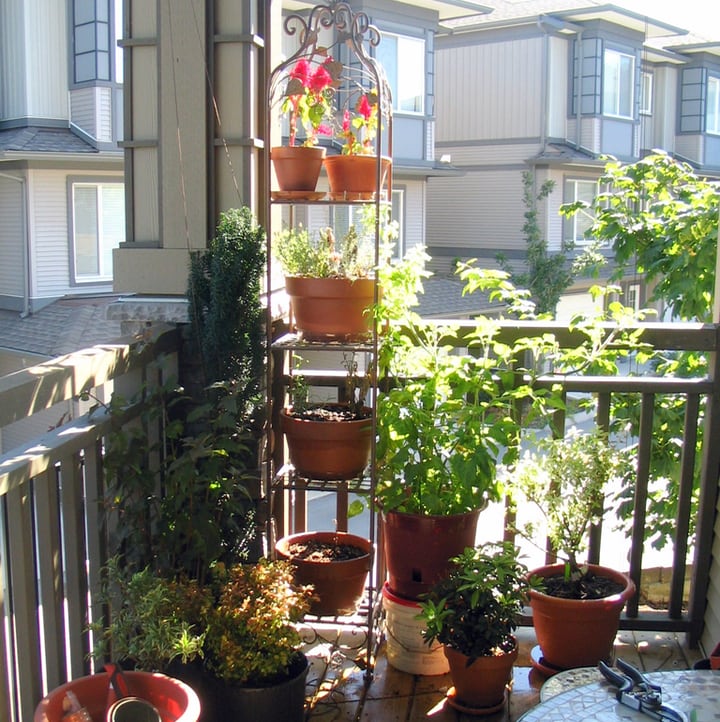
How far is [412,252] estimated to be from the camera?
255 cm

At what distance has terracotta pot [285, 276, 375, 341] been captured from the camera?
8.29 feet

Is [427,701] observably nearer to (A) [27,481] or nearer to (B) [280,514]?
(B) [280,514]

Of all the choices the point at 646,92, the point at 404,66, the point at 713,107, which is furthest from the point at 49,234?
the point at 713,107

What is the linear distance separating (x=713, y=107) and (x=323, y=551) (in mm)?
19373

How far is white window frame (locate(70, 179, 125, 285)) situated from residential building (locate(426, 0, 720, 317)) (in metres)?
7.03

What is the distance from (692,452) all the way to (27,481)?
6.20 ft

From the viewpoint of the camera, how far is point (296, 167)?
2.56 m

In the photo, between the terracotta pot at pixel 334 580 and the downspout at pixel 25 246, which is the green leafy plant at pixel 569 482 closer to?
the terracotta pot at pixel 334 580

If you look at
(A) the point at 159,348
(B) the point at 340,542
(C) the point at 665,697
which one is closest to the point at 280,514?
(B) the point at 340,542

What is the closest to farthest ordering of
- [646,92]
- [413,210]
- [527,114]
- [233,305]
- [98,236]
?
[233,305] → [98,236] → [413,210] → [527,114] → [646,92]

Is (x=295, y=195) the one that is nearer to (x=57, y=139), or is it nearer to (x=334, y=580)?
(x=334, y=580)

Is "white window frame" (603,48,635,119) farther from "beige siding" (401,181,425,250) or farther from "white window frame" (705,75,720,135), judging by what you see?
"beige siding" (401,181,425,250)

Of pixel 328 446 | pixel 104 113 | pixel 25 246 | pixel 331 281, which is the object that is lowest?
pixel 328 446

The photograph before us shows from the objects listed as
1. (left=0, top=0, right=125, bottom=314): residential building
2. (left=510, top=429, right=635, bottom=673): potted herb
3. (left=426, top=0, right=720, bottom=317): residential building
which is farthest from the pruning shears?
(left=426, top=0, right=720, bottom=317): residential building
